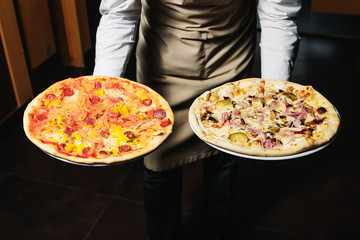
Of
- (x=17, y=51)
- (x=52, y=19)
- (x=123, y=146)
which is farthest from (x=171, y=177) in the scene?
(x=52, y=19)

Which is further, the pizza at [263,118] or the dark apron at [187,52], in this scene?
the dark apron at [187,52]

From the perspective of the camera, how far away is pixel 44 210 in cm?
217

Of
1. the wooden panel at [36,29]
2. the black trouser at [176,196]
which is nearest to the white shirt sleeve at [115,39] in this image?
the black trouser at [176,196]

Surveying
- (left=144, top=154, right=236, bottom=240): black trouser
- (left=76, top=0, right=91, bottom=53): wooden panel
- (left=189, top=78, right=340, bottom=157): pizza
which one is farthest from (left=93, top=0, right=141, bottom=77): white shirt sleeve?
(left=76, top=0, right=91, bottom=53): wooden panel

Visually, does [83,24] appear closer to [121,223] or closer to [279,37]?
[121,223]

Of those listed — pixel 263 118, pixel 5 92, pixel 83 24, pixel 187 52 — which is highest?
pixel 187 52

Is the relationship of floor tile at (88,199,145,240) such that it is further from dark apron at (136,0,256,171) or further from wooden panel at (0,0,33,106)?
wooden panel at (0,0,33,106)

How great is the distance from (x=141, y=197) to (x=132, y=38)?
1.00 m

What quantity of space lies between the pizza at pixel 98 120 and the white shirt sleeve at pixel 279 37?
1.32ft

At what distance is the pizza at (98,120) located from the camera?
1.28m

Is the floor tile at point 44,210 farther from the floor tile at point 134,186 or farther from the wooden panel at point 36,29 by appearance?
the wooden panel at point 36,29

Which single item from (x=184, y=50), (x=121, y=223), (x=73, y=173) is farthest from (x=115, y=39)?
(x=73, y=173)

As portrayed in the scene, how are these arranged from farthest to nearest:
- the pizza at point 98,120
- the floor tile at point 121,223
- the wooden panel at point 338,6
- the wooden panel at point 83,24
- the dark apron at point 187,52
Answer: the wooden panel at point 338,6, the wooden panel at point 83,24, the floor tile at point 121,223, the dark apron at point 187,52, the pizza at point 98,120

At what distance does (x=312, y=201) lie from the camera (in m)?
2.23
